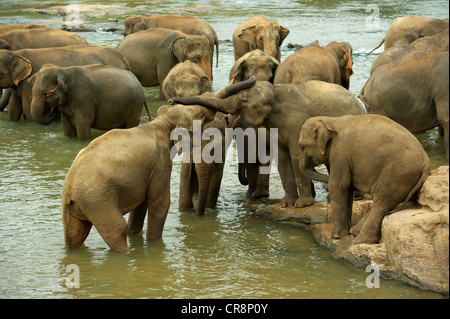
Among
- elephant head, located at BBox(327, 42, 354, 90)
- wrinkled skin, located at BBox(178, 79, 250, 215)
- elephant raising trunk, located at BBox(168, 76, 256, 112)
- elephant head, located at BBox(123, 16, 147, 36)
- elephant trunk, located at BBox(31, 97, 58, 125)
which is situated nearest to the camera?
elephant raising trunk, located at BBox(168, 76, 256, 112)

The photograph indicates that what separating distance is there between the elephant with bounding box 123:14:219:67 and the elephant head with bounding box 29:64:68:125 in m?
6.03

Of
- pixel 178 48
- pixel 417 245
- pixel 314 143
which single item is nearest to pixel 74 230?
pixel 314 143

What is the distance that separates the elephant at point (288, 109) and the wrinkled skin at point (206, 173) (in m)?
0.42

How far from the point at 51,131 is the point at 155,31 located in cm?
420

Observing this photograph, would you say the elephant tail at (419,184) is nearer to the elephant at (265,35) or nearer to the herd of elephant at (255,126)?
the herd of elephant at (255,126)

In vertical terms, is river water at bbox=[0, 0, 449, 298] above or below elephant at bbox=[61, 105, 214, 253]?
below

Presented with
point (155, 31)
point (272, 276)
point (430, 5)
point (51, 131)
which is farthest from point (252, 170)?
point (430, 5)

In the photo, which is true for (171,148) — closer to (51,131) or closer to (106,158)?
(106,158)

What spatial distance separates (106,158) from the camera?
7109mm

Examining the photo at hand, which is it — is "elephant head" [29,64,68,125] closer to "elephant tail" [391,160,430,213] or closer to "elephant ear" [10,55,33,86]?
"elephant ear" [10,55,33,86]

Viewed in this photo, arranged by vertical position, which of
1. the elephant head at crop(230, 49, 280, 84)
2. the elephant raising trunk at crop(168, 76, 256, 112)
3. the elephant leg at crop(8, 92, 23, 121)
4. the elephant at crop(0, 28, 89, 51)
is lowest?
the elephant leg at crop(8, 92, 23, 121)

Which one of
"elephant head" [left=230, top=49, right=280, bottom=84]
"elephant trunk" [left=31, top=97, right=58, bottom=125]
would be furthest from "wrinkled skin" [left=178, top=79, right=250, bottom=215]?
"elephant trunk" [left=31, top=97, right=58, bottom=125]

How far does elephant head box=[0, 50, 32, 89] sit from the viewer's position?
1323 cm

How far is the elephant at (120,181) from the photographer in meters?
7.02
